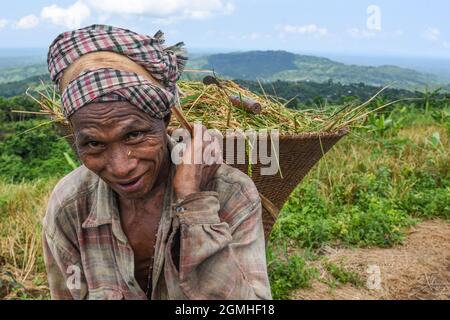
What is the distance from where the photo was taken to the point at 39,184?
20.8ft

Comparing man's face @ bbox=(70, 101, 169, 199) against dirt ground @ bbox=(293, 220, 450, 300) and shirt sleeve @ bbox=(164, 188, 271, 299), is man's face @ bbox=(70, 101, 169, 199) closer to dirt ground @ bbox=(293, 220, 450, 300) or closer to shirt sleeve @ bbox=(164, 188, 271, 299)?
shirt sleeve @ bbox=(164, 188, 271, 299)

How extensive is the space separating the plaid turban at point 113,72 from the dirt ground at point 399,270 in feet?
7.97

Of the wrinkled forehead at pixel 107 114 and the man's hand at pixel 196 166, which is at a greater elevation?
the wrinkled forehead at pixel 107 114

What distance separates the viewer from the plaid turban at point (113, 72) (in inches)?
62.4

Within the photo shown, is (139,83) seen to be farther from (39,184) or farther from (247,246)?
(39,184)

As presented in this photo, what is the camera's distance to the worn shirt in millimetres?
1742

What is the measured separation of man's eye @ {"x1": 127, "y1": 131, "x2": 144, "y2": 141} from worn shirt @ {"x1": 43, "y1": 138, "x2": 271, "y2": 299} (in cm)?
25

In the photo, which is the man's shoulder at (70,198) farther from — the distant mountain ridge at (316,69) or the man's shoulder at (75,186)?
the distant mountain ridge at (316,69)

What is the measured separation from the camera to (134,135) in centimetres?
166

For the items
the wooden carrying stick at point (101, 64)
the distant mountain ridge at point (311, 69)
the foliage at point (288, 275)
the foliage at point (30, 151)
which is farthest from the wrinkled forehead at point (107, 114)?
the distant mountain ridge at point (311, 69)

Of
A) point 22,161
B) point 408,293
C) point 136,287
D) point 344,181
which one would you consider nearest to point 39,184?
point 344,181

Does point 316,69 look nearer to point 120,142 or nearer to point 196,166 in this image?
point 196,166
